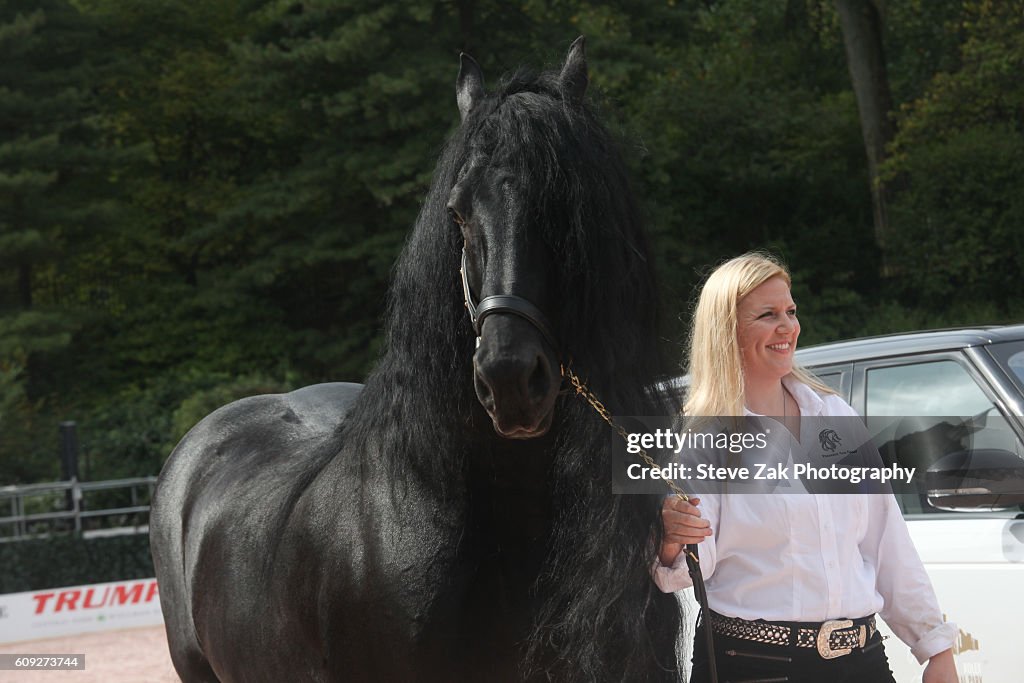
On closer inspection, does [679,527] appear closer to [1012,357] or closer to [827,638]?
[827,638]

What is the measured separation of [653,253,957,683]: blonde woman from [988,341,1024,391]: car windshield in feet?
6.42

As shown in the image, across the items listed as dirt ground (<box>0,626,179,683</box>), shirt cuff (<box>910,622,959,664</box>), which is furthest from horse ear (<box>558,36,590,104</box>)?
dirt ground (<box>0,626,179,683</box>)

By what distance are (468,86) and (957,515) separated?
8.71ft

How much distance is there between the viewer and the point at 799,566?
102 inches

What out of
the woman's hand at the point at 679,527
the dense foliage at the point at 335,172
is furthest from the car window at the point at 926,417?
the dense foliage at the point at 335,172

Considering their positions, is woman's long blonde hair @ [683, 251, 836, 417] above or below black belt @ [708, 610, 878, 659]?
above

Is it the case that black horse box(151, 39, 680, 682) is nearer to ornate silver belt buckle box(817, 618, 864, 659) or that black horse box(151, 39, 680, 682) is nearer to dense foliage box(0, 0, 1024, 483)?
ornate silver belt buckle box(817, 618, 864, 659)

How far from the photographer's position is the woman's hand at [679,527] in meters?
2.55

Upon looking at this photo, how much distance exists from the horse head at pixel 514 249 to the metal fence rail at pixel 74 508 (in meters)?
12.4

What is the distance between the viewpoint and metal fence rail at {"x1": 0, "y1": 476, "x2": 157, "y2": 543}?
593 inches

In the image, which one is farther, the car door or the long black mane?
the car door

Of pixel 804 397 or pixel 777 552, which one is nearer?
pixel 777 552

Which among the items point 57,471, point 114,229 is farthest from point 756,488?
point 114,229

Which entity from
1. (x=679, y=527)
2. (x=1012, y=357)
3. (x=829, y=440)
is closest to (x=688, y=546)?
(x=679, y=527)
